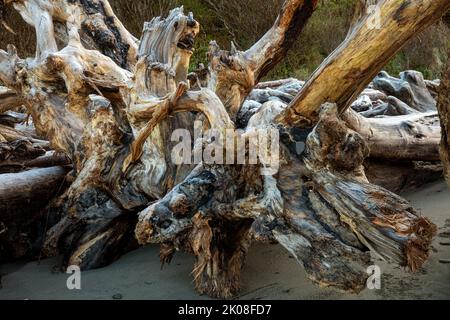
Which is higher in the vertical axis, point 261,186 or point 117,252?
point 261,186

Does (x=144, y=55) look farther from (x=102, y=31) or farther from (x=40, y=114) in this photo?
(x=102, y=31)

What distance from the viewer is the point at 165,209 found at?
252 cm

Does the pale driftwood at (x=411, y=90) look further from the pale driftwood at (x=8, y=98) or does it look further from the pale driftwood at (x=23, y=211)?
the pale driftwood at (x=8, y=98)

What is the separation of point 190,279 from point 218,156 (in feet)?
2.36

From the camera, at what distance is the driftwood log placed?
7.05 ft

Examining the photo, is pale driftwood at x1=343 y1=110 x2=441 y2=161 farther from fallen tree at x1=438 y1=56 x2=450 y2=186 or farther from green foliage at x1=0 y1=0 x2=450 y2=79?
green foliage at x1=0 y1=0 x2=450 y2=79

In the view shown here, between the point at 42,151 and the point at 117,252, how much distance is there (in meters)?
1.50

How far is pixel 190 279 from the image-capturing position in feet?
9.18

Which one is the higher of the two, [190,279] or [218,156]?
[218,156]

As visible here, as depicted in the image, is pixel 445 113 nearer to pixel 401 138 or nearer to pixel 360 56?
pixel 360 56
